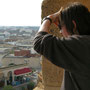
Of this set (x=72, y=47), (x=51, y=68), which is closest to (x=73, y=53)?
(x=72, y=47)

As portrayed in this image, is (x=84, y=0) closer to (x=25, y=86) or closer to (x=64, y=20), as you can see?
(x=64, y=20)

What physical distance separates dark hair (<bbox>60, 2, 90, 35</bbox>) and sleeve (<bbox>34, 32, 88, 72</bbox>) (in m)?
0.05

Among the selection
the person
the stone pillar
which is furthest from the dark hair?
the stone pillar

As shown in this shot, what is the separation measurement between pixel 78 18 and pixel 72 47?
0.29 feet

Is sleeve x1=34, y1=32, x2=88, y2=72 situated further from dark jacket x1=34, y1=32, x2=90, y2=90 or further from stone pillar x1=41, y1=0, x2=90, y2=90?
stone pillar x1=41, y1=0, x2=90, y2=90

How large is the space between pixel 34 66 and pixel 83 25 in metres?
19.0

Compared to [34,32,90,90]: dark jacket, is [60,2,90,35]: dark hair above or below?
above

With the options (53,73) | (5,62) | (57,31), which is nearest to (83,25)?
(57,31)

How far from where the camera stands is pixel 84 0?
1147 millimetres

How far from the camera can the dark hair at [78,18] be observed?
576 millimetres

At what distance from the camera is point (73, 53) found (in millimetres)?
546

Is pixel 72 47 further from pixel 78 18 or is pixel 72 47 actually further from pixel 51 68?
pixel 51 68

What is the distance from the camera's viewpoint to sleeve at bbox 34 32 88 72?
543 mm

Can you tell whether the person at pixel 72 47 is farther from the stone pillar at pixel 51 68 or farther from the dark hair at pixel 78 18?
the stone pillar at pixel 51 68
